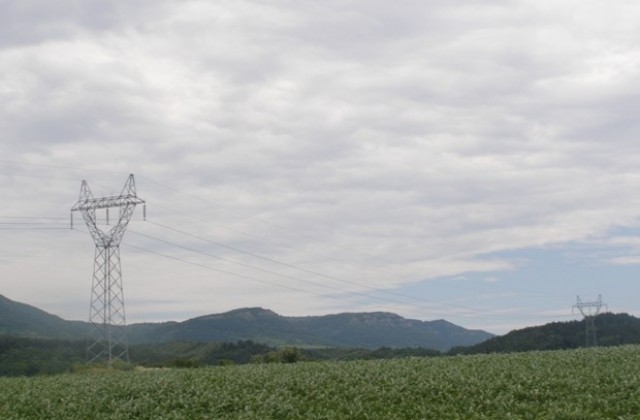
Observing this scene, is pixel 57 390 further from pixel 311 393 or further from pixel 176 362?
pixel 176 362

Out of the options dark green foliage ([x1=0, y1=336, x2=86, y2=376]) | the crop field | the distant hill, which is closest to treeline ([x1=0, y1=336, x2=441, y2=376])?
dark green foliage ([x1=0, y1=336, x2=86, y2=376])

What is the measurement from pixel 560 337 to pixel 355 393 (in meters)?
108

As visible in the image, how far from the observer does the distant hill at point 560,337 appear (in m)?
139

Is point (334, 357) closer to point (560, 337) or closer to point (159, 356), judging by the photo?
point (159, 356)

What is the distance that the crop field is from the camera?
39219mm

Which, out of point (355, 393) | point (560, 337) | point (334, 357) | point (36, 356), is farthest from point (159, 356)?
point (355, 393)

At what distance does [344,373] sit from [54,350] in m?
98.0

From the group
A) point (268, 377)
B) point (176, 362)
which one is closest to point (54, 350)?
point (176, 362)

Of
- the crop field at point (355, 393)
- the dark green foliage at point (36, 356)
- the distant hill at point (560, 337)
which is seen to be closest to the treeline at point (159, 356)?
the dark green foliage at point (36, 356)

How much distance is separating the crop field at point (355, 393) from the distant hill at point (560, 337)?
88970mm

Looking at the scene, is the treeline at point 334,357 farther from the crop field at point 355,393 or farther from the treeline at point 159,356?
the crop field at point 355,393

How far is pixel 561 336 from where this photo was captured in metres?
143

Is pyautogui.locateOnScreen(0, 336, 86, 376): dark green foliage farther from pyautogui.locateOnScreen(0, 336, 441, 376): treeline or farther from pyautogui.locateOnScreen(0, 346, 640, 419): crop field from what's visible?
pyautogui.locateOnScreen(0, 346, 640, 419): crop field

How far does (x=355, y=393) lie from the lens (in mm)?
42938
